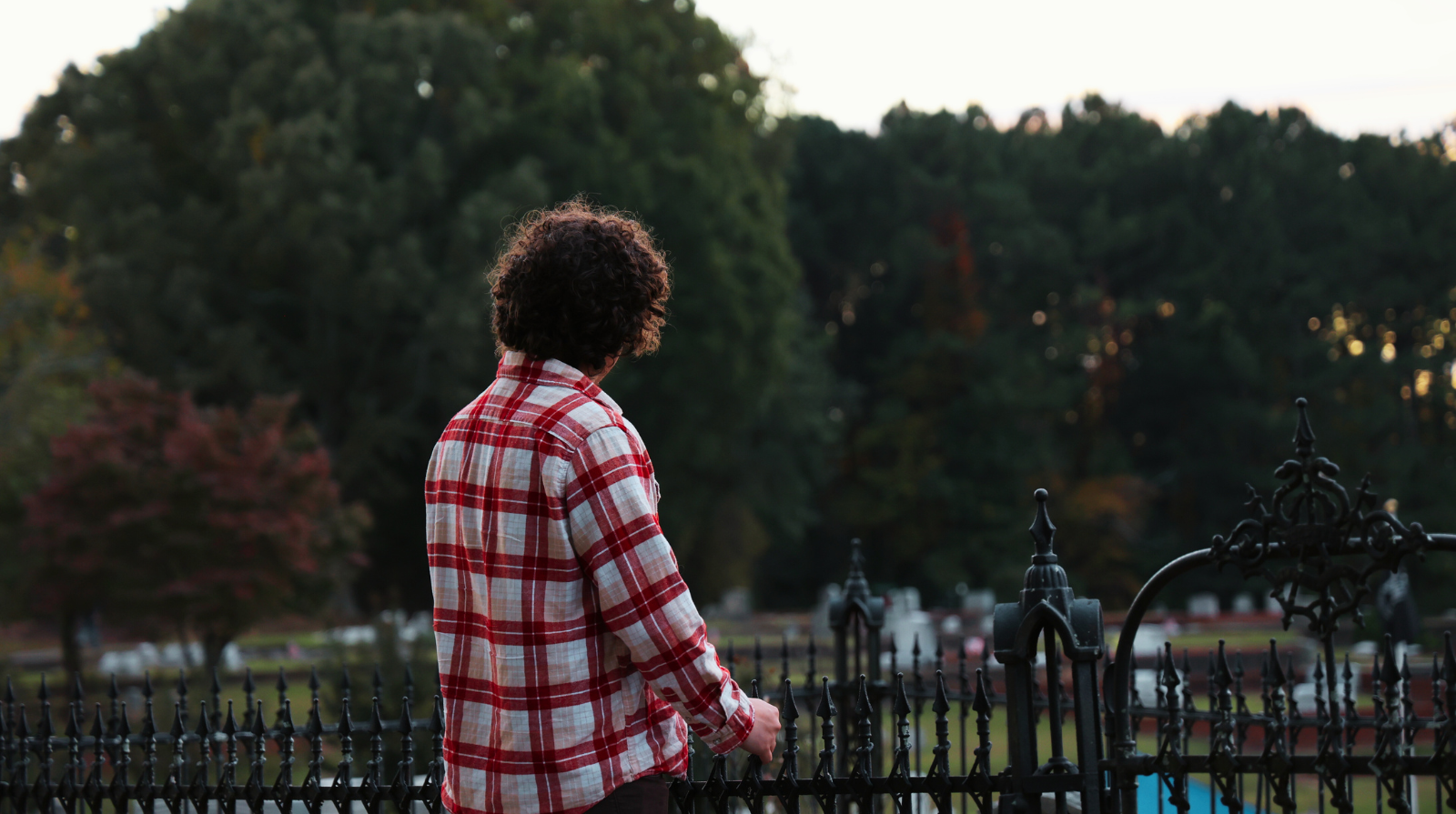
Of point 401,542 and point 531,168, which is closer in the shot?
point 531,168

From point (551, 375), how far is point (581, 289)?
158 mm

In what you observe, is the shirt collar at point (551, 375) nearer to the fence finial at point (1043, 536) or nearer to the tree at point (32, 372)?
the fence finial at point (1043, 536)

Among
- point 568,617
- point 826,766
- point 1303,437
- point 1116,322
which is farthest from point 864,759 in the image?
point 1116,322

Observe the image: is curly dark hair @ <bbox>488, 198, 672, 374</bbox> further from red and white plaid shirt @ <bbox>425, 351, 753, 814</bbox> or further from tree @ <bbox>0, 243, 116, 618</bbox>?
tree @ <bbox>0, 243, 116, 618</bbox>

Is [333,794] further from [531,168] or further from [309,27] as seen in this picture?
[309,27]

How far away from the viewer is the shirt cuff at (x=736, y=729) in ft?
7.29

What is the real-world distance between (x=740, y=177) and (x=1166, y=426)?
16.5 m

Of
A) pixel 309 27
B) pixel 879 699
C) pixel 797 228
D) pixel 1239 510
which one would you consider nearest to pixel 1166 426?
pixel 1239 510

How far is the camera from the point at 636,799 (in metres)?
2.25

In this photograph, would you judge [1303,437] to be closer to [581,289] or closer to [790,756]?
[790,756]

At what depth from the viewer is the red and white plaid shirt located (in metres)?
2.19

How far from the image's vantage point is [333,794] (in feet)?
11.2

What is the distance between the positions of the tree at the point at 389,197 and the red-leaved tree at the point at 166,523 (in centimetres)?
663

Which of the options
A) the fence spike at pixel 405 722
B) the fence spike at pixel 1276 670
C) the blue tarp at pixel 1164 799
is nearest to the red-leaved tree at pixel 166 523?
the blue tarp at pixel 1164 799
